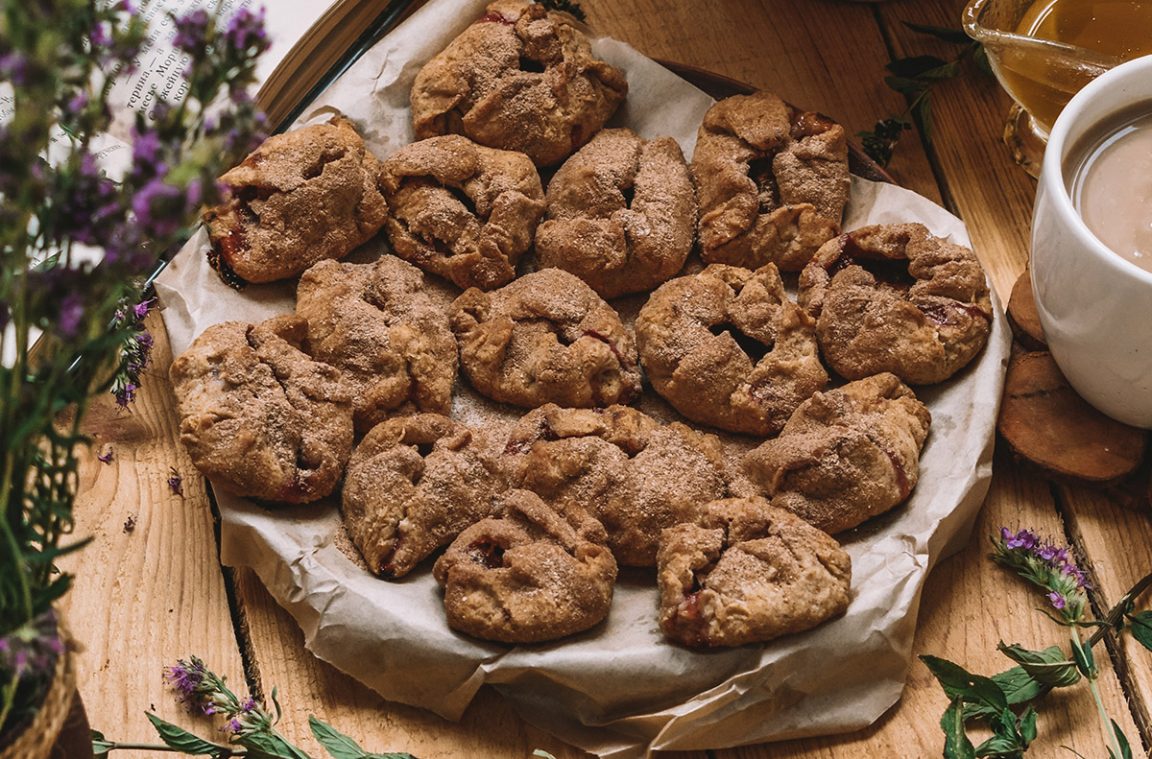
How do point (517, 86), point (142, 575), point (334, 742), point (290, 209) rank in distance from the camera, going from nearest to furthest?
point (334, 742) < point (142, 575) < point (290, 209) < point (517, 86)

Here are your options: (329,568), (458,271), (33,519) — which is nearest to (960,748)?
(329,568)

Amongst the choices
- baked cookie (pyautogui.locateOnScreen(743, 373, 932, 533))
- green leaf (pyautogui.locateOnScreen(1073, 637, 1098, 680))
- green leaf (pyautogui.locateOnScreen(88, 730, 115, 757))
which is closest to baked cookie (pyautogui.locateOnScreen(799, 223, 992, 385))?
baked cookie (pyautogui.locateOnScreen(743, 373, 932, 533))

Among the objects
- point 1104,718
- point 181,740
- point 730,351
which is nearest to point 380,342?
point 730,351

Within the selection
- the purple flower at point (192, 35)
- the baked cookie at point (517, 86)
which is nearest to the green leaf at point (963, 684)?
the baked cookie at point (517, 86)

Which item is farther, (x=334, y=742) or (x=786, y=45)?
(x=786, y=45)

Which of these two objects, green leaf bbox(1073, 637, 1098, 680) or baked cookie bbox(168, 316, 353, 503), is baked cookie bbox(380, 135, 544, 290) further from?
green leaf bbox(1073, 637, 1098, 680)

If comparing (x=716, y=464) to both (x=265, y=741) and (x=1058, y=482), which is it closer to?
(x=1058, y=482)

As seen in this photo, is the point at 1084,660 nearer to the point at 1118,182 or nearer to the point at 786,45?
the point at 1118,182
